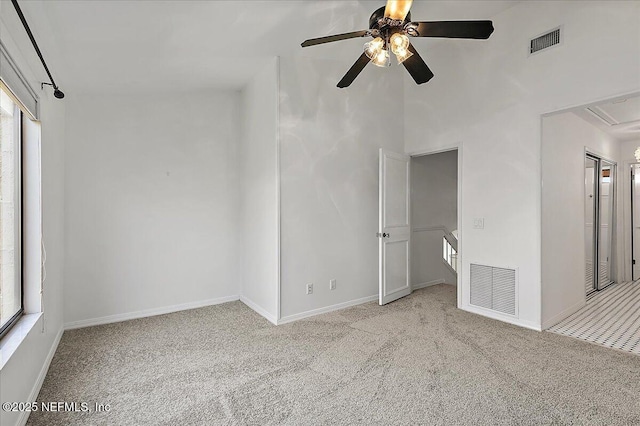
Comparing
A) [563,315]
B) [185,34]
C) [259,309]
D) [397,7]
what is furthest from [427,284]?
[185,34]

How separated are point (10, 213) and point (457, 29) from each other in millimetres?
3090

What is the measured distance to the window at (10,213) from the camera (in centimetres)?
209

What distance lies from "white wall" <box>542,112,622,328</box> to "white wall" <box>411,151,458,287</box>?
A: 1.61 meters

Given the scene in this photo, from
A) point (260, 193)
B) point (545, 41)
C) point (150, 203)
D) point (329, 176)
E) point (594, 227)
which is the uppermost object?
point (545, 41)

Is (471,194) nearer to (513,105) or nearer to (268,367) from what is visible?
(513,105)

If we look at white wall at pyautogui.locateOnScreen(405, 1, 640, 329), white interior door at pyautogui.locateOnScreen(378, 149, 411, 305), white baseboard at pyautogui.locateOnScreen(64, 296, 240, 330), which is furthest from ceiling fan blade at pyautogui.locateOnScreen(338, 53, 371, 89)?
white baseboard at pyautogui.locateOnScreen(64, 296, 240, 330)

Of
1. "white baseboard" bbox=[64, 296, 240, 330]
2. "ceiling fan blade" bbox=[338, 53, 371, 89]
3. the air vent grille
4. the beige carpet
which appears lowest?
the beige carpet

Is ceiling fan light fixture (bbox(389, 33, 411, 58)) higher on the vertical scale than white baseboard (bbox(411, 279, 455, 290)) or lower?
higher

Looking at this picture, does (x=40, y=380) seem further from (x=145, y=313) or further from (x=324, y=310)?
(x=324, y=310)

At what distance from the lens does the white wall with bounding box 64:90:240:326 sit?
354 centimetres

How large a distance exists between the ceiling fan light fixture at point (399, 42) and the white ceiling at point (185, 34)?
102 centimetres

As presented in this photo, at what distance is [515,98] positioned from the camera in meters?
3.44

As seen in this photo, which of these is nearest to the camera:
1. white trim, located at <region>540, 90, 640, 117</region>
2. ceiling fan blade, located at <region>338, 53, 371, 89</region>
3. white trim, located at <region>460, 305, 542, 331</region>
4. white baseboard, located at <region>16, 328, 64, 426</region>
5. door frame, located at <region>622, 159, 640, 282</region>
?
white baseboard, located at <region>16, 328, 64, 426</region>

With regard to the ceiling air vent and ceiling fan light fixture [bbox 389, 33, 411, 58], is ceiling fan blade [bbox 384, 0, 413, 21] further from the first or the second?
the ceiling air vent
